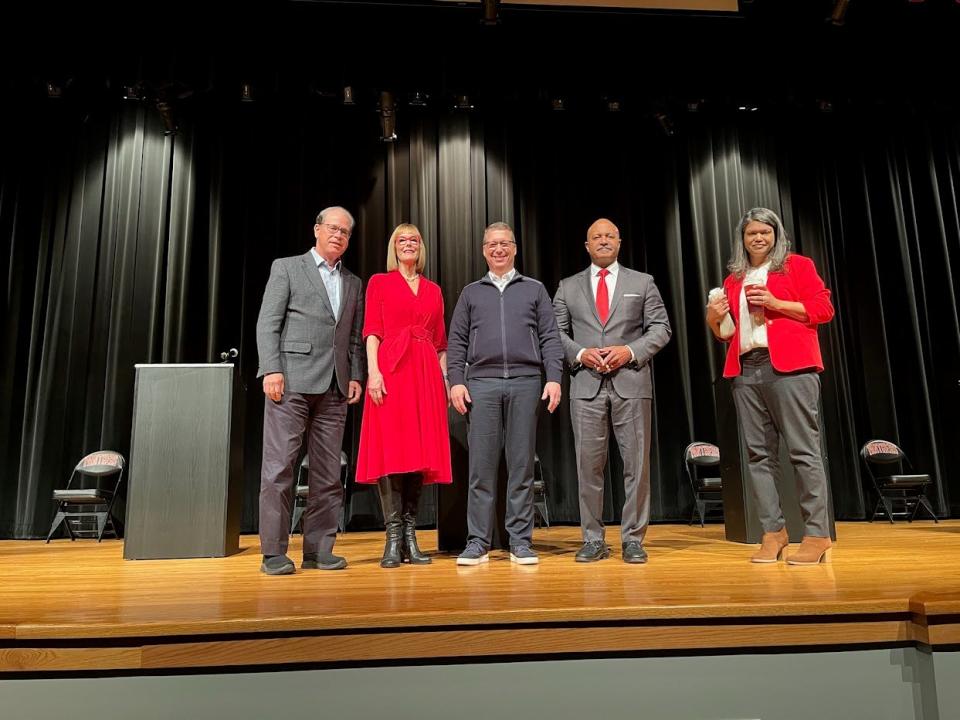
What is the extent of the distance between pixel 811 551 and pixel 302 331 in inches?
88.2

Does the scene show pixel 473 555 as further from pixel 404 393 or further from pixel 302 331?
pixel 302 331

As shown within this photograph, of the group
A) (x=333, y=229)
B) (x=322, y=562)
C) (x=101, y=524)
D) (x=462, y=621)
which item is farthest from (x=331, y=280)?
(x=101, y=524)

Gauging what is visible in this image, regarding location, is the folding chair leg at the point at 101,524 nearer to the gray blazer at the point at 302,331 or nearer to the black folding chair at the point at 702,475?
the gray blazer at the point at 302,331

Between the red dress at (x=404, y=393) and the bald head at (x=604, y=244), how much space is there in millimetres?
779

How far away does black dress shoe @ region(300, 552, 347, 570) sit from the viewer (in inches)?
116

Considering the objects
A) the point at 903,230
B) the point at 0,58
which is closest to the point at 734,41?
the point at 903,230

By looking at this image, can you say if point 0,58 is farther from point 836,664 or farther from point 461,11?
point 836,664

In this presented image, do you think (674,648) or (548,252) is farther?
(548,252)

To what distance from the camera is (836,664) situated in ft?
5.60

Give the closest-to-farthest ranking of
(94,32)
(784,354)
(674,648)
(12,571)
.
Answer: (674,648) < (784,354) < (12,571) < (94,32)

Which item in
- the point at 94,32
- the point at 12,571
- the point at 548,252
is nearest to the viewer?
the point at 12,571

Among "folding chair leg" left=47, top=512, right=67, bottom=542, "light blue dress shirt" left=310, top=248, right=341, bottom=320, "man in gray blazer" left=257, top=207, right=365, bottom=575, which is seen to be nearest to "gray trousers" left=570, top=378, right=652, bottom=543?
"man in gray blazer" left=257, top=207, right=365, bottom=575

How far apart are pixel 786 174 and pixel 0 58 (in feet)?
22.6

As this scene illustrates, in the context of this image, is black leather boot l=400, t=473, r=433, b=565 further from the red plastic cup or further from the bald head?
the red plastic cup
